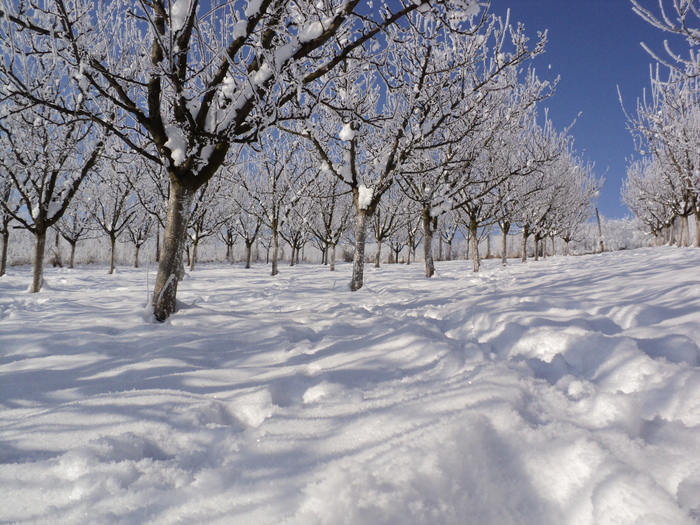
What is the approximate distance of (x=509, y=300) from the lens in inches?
162

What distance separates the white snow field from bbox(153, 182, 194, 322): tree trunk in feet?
1.84

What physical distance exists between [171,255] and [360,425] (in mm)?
3185

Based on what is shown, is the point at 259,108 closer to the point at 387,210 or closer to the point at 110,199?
the point at 387,210

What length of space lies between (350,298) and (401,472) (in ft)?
14.1

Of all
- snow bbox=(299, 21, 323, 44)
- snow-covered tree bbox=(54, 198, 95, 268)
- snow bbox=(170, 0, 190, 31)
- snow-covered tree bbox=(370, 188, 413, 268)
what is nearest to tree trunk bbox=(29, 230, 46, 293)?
snow bbox=(170, 0, 190, 31)

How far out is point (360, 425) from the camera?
155 cm

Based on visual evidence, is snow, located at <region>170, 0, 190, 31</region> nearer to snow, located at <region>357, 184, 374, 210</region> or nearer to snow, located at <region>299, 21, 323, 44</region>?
snow, located at <region>299, 21, 323, 44</region>

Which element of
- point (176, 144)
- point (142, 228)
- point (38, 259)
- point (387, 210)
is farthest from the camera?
point (142, 228)

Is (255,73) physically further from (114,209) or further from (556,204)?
(556,204)

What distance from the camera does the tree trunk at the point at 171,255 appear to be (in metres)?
3.69

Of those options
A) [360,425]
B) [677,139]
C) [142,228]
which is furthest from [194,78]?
[142,228]

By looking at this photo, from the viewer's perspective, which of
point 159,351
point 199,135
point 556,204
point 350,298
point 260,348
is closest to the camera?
point 159,351

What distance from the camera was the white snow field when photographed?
109 cm

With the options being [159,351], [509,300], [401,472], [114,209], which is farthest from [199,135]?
[114,209]
